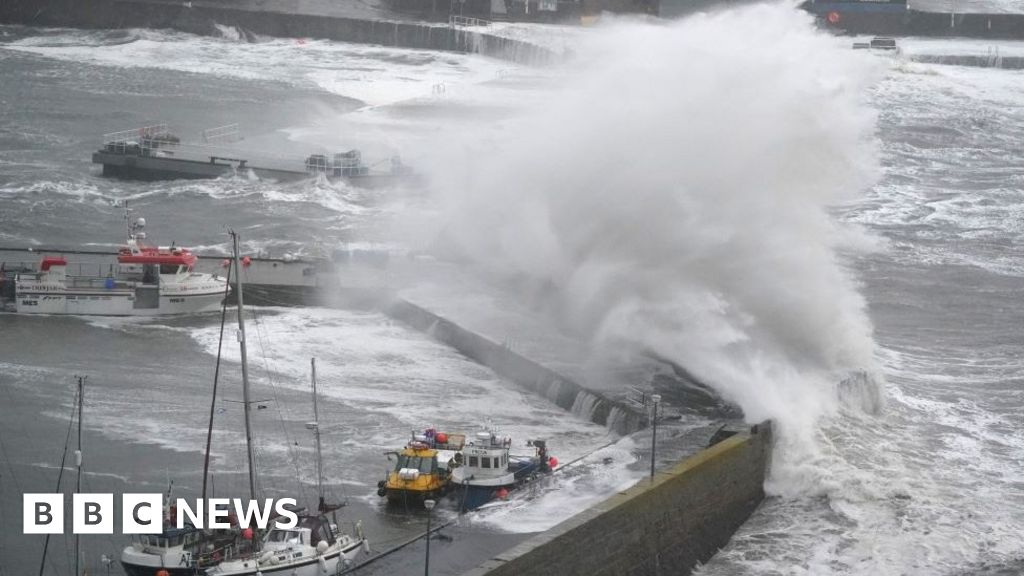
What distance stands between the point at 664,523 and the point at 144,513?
21.5 feet

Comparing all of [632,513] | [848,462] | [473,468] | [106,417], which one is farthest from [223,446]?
[848,462]

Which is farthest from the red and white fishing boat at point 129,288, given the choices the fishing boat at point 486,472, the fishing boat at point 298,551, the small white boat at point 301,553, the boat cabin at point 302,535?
the boat cabin at point 302,535

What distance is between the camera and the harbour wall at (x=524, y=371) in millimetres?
28234

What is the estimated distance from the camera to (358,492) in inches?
981

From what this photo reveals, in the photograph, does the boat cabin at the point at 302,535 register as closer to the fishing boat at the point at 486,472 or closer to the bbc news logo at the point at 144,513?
the bbc news logo at the point at 144,513

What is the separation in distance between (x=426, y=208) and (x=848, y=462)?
66.7ft

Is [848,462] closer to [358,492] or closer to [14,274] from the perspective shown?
[358,492]

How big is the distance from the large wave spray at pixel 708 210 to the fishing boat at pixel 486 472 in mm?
4815

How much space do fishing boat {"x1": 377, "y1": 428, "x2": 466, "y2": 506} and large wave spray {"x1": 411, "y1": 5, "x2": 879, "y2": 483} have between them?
5.56m

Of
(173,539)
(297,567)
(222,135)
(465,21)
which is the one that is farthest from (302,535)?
(465,21)

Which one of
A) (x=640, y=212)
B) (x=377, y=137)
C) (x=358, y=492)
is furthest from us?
(x=377, y=137)

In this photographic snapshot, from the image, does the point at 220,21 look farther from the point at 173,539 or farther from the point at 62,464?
the point at 173,539

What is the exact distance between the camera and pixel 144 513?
22.9 metres

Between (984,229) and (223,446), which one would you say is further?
(984,229)
